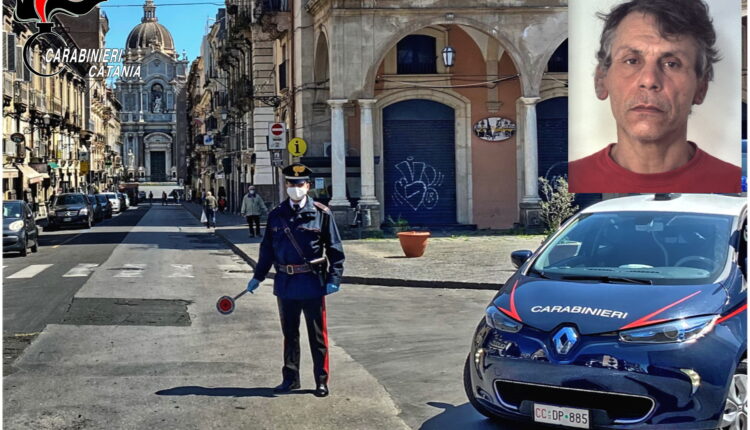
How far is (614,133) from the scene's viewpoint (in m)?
21.1

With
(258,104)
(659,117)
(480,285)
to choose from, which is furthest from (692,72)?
(258,104)

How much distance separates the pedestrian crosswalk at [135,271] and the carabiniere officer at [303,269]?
405 inches

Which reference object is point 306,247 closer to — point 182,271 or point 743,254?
point 743,254

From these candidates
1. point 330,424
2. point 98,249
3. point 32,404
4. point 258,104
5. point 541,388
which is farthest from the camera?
point 258,104

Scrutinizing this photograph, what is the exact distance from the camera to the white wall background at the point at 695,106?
18750 mm

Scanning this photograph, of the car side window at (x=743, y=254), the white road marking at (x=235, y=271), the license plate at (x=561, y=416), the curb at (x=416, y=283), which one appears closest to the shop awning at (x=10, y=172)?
the white road marking at (x=235, y=271)

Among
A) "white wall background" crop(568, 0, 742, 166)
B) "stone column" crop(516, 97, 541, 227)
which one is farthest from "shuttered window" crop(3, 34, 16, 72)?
"white wall background" crop(568, 0, 742, 166)

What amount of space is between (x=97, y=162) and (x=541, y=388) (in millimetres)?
93512

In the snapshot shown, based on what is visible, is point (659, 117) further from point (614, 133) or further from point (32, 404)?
point (32, 404)

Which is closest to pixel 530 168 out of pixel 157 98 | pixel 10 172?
pixel 10 172

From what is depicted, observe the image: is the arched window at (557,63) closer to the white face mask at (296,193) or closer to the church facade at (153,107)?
the white face mask at (296,193)

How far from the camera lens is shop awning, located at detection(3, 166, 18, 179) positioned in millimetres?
42881

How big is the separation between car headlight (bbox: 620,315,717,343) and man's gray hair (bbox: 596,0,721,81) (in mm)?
14299

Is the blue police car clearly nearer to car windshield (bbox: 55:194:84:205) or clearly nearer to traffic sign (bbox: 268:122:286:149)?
traffic sign (bbox: 268:122:286:149)
